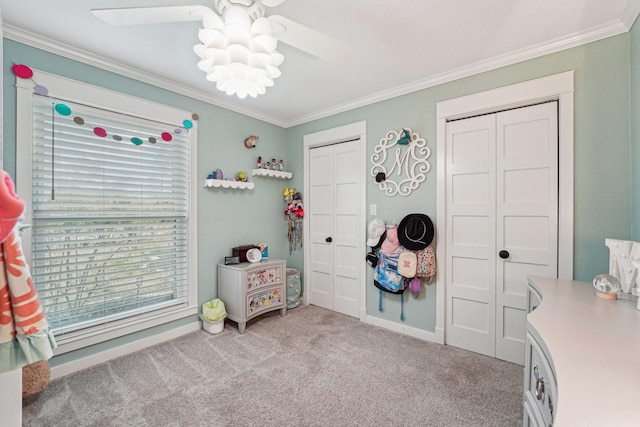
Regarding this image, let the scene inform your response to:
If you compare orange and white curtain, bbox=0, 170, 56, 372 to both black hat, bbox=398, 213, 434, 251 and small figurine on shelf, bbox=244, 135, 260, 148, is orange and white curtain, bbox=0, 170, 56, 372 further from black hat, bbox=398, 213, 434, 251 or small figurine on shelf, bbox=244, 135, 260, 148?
small figurine on shelf, bbox=244, 135, 260, 148

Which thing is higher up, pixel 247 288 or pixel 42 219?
pixel 42 219

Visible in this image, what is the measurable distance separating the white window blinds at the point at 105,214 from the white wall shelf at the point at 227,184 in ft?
0.68

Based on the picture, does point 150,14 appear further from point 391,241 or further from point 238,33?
point 391,241

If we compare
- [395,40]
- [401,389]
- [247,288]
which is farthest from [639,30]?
[247,288]

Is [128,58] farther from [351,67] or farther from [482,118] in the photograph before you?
[482,118]

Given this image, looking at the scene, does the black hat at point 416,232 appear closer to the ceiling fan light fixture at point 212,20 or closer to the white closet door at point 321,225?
the white closet door at point 321,225

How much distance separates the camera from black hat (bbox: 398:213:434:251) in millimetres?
2496

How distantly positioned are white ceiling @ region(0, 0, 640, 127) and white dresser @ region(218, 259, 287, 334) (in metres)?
1.86

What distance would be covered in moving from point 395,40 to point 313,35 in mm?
952

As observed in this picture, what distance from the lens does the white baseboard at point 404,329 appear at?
8.46ft

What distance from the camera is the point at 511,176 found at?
222 centimetres

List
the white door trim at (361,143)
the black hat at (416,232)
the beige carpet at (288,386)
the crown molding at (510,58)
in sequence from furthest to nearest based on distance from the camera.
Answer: the white door trim at (361,143)
the black hat at (416,232)
the crown molding at (510,58)
the beige carpet at (288,386)

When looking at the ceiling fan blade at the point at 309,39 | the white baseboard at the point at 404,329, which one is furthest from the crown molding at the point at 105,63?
the white baseboard at the point at 404,329

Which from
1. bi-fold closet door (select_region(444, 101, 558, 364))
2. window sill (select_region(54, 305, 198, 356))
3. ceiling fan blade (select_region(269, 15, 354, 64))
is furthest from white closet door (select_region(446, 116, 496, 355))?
window sill (select_region(54, 305, 198, 356))
